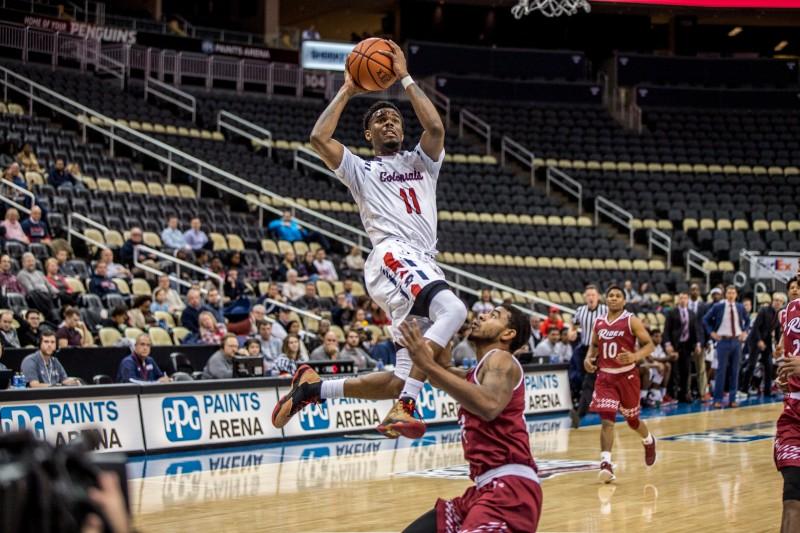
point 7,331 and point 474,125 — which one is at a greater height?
point 474,125

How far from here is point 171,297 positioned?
15.5 meters

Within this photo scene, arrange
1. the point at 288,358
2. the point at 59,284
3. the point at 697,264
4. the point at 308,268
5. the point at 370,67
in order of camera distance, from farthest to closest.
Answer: the point at 697,264 < the point at 308,268 < the point at 59,284 < the point at 288,358 < the point at 370,67

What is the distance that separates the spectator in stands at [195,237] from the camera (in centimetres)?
1825

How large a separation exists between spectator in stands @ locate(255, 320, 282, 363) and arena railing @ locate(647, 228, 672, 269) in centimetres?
1354

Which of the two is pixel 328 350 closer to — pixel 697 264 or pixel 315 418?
pixel 315 418

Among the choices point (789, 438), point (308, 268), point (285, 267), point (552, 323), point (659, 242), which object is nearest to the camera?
point (789, 438)

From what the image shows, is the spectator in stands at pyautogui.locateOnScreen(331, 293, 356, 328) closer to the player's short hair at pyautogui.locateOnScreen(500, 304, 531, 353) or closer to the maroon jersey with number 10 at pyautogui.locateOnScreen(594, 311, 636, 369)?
the maroon jersey with number 10 at pyautogui.locateOnScreen(594, 311, 636, 369)

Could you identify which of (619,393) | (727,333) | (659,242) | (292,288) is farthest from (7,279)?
(659,242)

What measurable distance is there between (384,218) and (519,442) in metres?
2.01

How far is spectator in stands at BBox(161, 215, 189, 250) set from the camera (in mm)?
17969

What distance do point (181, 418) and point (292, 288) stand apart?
18.4ft

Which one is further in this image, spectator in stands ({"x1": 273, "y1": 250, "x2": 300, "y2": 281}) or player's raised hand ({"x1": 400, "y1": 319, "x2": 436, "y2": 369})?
spectator in stands ({"x1": 273, "y1": 250, "x2": 300, "y2": 281})

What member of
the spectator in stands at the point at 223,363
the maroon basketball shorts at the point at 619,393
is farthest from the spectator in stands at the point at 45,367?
the maroon basketball shorts at the point at 619,393

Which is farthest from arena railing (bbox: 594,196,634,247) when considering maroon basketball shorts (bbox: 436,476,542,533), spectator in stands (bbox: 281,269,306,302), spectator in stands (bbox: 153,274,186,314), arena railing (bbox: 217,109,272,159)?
maroon basketball shorts (bbox: 436,476,542,533)
